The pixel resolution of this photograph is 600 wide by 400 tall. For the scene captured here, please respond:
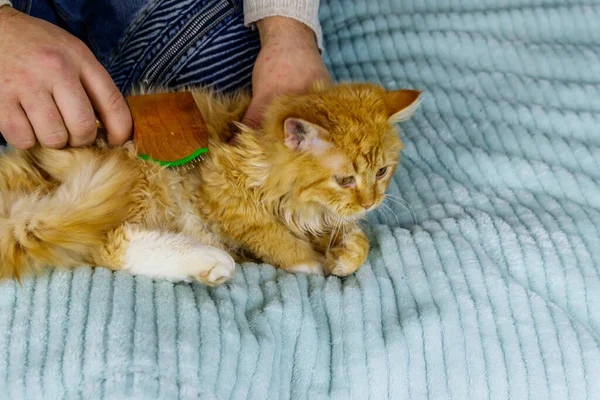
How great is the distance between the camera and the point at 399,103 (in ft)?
4.12

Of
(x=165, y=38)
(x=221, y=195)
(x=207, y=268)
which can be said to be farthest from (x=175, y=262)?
(x=165, y=38)

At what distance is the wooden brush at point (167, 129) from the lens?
3.89ft

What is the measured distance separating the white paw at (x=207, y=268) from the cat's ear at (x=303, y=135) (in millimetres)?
276

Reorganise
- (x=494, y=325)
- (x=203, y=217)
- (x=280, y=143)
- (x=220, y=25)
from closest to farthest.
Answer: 1. (x=494, y=325)
2. (x=280, y=143)
3. (x=203, y=217)
4. (x=220, y=25)

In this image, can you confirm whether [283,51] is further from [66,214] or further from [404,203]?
[66,214]

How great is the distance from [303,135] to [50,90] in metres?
0.51

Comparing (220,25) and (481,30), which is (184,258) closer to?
(220,25)

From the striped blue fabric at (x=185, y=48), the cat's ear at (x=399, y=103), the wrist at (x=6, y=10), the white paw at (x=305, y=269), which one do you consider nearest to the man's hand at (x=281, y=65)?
the striped blue fabric at (x=185, y=48)

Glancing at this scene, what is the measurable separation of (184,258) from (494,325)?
607 mm

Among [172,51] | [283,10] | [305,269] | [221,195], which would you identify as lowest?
[305,269]

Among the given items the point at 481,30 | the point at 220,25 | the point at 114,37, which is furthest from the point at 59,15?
the point at 481,30

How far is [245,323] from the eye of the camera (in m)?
1.01

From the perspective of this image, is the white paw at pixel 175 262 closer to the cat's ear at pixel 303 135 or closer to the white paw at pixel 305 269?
the white paw at pixel 305 269

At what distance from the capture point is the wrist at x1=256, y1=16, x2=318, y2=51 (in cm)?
151
